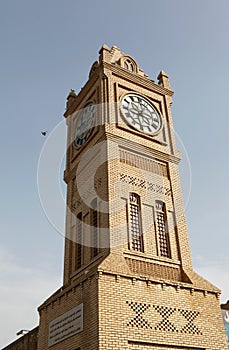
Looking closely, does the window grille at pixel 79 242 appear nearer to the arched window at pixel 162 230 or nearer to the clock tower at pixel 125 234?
the clock tower at pixel 125 234

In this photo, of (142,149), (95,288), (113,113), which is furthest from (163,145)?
(95,288)

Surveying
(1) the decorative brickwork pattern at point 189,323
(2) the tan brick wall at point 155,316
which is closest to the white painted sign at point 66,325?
(2) the tan brick wall at point 155,316

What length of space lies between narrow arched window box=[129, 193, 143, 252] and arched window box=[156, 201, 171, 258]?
835 mm

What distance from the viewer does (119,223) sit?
1316 cm

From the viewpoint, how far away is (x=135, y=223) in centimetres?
1381

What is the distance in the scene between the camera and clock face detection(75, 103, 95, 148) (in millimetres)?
17141

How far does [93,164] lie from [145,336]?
7157 mm

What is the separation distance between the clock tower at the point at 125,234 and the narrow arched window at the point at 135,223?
1.5 inches

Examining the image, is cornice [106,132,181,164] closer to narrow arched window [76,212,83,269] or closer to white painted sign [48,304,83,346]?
narrow arched window [76,212,83,269]

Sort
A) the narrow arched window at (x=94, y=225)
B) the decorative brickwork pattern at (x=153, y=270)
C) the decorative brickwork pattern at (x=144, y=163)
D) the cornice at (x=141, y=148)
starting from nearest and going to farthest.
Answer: the decorative brickwork pattern at (x=153, y=270) → the narrow arched window at (x=94, y=225) → the decorative brickwork pattern at (x=144, y=163) → the cornice at (x=141, y=148)

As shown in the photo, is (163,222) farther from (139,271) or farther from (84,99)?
(84,99)

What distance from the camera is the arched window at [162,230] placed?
45.6 feet

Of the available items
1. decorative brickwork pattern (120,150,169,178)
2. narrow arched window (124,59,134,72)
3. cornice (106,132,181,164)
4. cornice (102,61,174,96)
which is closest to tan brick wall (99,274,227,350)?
decorative brickwork pattern (120,150,169,178)

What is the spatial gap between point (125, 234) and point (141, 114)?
248 inches
